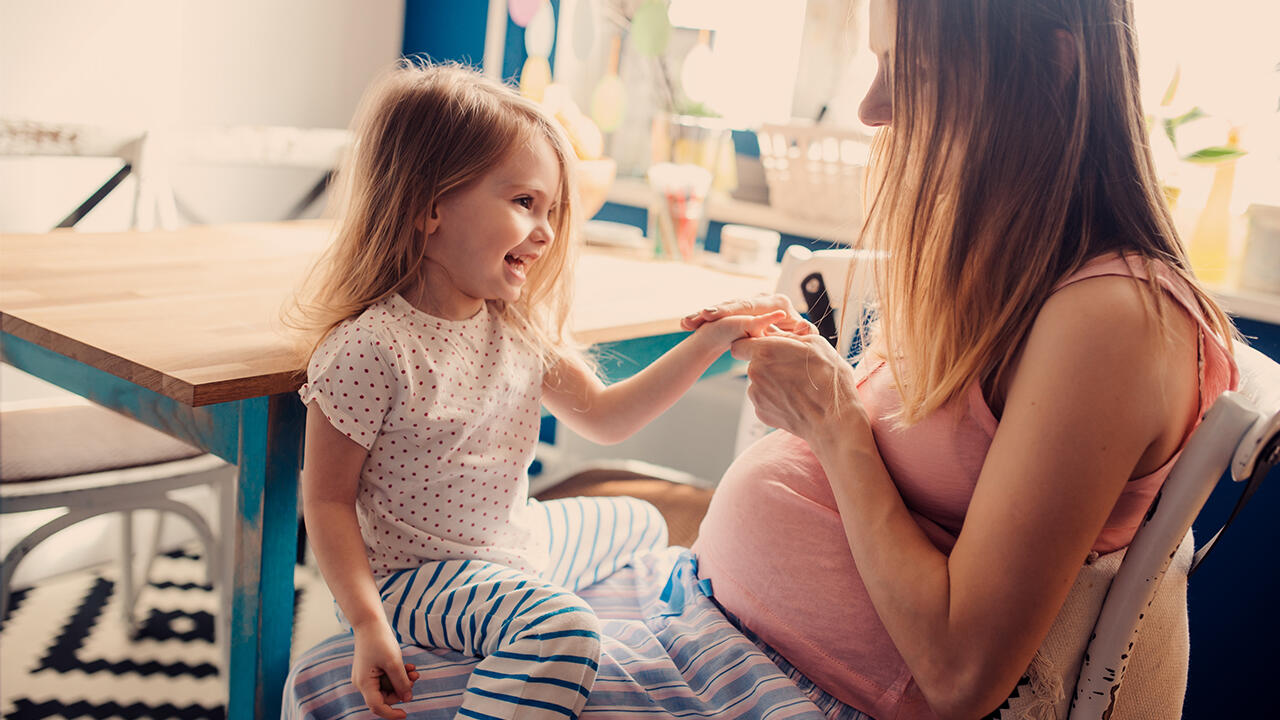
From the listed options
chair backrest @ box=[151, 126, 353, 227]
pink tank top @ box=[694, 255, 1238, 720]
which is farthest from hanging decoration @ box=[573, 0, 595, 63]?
pink tank top @ box=[694, 255, 1238, 720]

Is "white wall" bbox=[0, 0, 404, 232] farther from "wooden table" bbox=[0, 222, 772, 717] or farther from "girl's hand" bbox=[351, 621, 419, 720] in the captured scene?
"girl's hand" bbox=[351, 621, 419, 720]

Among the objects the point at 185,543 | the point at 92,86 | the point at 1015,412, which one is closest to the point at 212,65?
the point at 92,86

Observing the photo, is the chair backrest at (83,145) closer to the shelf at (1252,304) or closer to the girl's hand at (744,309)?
the girl's hand at (744,309)

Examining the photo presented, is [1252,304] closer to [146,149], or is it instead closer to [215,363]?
[215,363]

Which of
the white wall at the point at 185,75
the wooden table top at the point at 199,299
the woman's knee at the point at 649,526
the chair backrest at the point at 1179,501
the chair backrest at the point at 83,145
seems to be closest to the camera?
the chair backrest at the point at 1179,501

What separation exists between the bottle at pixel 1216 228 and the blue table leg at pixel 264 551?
5.54ft

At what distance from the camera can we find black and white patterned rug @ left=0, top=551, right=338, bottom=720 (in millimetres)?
1779

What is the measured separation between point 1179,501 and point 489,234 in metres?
0.67

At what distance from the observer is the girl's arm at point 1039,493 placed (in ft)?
2.28

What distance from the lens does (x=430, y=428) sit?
0.96 metres

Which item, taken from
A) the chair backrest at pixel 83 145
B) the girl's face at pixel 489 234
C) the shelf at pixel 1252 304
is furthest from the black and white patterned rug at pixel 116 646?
the shelf at pixel 1252 304

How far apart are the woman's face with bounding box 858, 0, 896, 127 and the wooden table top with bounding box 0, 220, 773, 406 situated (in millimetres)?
488

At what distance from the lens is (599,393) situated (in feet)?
3.89

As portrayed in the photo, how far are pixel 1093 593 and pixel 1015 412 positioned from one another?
0.18 metres
